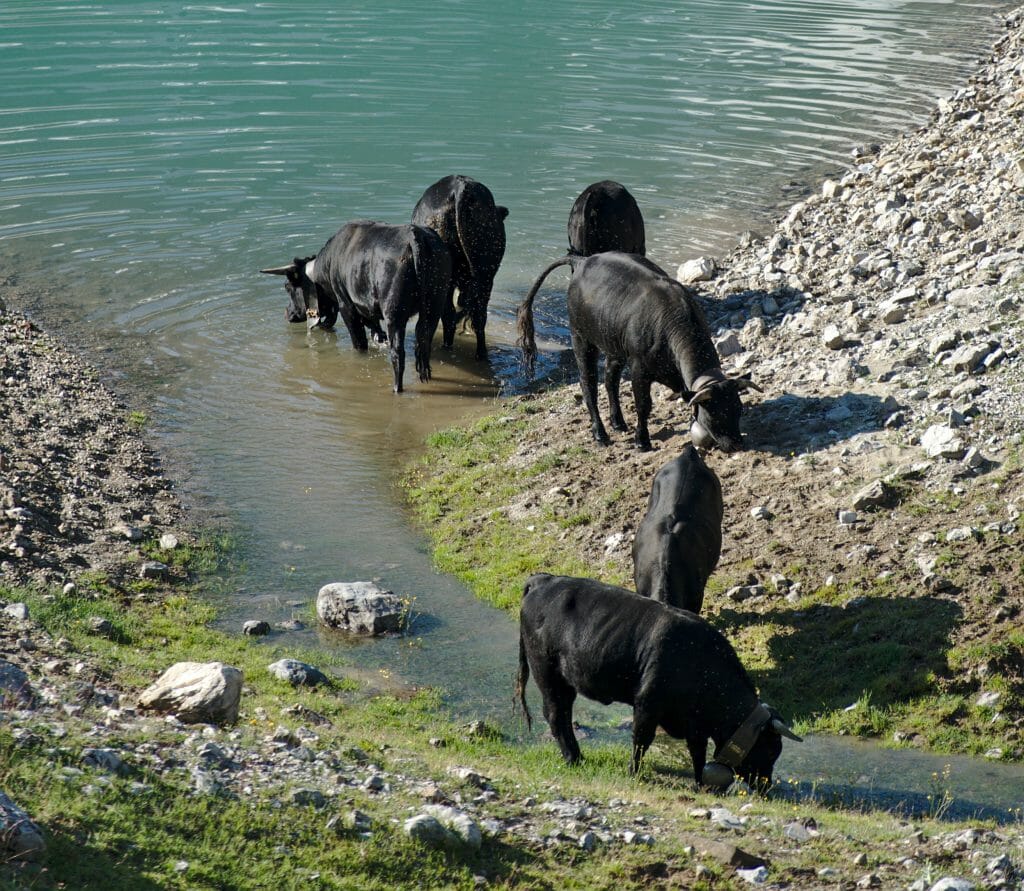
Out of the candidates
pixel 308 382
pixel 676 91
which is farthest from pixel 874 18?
pixel 308 382

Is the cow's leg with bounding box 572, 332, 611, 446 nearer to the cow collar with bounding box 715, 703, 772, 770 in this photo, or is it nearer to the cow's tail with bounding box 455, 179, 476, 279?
the cow's tail with bounding box 455, 179, 476, 279

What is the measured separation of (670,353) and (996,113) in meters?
11.3

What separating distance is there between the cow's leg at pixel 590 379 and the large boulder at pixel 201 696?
6.78 metres

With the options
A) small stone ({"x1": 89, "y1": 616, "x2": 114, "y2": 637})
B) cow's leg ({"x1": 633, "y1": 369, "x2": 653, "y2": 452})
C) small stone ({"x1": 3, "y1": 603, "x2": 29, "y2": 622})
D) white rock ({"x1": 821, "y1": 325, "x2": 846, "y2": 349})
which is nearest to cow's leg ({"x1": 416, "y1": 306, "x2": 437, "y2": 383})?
cow's leg ({"x1": 633, "y1": 369, "x2": 653, "y2": 452})

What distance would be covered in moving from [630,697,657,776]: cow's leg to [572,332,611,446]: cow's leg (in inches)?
235

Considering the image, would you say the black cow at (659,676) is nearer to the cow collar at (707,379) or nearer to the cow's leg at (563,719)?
the cow's leg at (563,719)

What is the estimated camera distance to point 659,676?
30.9ft

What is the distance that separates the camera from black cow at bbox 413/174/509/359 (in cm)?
1898

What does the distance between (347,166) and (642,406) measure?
15.0 m

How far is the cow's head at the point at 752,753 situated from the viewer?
924cm

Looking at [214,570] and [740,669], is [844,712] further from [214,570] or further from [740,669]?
[214,570]

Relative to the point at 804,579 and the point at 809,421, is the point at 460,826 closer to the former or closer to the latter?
the point at 804,579

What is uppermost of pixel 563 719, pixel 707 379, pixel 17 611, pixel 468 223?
pixel 468 223

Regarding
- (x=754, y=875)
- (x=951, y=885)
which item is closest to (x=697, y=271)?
(x=754, y=875)
